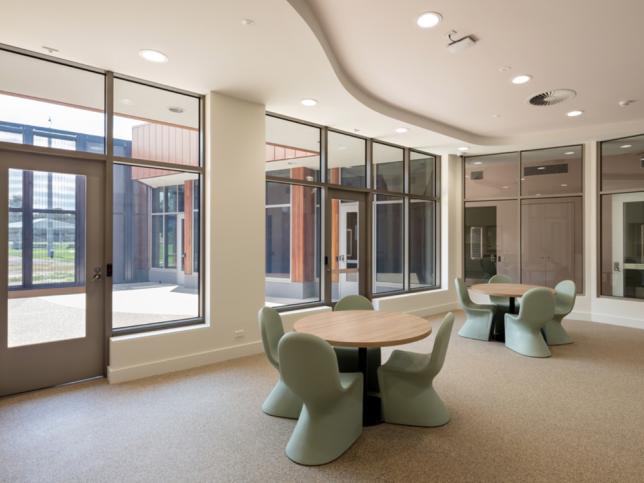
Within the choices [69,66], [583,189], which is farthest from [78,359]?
[583,189]

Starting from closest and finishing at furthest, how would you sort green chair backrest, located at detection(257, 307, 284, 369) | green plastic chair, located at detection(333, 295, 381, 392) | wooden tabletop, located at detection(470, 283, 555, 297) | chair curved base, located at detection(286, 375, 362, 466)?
chair curved base, located at detection(286, 375, 362, 466) → green chair backrest, located at detection(257, 307, 284, 369) → green plastic chair, located at detection(333, 295, 381, 392) → wooden tabletop, located at detection(470, 283, 555, 297)

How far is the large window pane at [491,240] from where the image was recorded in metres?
7.94

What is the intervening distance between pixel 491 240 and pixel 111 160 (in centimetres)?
691

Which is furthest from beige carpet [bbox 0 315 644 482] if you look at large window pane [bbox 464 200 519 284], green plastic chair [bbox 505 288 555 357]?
large window pane [bbox 464 200 519 284]

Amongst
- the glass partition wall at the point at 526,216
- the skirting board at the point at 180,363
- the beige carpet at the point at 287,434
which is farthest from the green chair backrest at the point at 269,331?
the glass partition wall at the point at 526,216

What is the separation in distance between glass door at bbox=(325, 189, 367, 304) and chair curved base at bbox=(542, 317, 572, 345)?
8.74 feet

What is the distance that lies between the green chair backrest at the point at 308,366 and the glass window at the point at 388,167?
4896 millimetres

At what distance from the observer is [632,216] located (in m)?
6.62

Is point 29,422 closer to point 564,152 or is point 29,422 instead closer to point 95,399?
point 95,399

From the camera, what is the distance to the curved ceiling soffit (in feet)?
10.4

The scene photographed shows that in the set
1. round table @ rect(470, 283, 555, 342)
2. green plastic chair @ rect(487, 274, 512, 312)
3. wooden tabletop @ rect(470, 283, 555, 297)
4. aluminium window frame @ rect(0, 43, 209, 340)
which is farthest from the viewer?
green plastic chair @ rect(487, 274, 512, 312)

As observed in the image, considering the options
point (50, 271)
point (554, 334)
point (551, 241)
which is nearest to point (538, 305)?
point (554, 334)

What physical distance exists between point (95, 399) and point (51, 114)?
269cm

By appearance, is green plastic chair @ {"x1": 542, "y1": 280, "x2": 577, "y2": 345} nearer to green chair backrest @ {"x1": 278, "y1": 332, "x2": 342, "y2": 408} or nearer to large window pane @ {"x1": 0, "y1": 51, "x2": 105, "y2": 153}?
green chair backrest @ {"x1": 278, "y1": 332, "x2": 342, "y2": 408}
